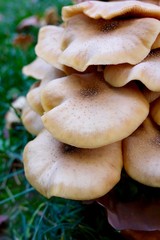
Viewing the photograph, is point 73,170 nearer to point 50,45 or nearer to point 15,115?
point 50,45

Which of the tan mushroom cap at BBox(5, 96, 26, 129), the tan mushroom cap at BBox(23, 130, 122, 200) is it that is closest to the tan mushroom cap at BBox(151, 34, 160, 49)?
the tan mushroom cap at BBox(23, 130, 122, 200)

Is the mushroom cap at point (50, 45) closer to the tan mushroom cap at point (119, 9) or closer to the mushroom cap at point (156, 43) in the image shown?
the tan mushroom cap at point (119, 9)

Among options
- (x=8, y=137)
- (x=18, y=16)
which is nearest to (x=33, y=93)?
(x=8, y=137)

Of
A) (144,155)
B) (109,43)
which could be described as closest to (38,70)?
(109,43)

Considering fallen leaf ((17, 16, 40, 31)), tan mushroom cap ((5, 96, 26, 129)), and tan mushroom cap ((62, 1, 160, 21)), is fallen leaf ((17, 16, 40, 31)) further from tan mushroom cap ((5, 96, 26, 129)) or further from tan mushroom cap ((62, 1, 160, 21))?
tan mushroom cap ((62, 1, 160, 21))

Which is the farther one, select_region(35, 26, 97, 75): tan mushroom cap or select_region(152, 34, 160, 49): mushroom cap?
select_region(35, 26, 97, 75): tan mushroom cap

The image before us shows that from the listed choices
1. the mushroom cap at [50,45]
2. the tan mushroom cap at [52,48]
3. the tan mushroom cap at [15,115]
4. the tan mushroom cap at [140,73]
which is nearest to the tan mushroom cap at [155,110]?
the tan mushroom cap at [140,73]

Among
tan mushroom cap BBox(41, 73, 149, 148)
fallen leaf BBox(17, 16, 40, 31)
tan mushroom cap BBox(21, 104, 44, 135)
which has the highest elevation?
tan mushroom cap BBox(41, 73, 149, 148)
